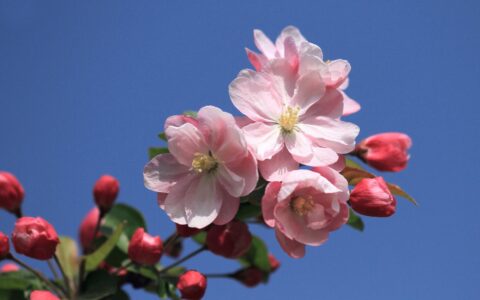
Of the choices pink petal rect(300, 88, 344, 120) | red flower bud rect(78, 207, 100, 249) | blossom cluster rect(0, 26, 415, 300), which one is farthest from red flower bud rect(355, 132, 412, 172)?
red flower bud rect(78, 207, 100, 249)

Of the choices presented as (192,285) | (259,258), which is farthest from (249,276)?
(192,285)

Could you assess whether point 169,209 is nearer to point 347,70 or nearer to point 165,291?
point 165,291

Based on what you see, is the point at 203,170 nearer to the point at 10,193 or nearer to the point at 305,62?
the point at 305,62

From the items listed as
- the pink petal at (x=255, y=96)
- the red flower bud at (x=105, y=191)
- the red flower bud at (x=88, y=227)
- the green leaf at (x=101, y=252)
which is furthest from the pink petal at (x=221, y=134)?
the red flower bud at (x=88, y=227)

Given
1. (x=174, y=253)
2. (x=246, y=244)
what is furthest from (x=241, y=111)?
(x=174, y=253)

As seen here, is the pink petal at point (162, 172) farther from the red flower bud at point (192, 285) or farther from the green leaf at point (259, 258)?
the green leaf at point (259, 258)

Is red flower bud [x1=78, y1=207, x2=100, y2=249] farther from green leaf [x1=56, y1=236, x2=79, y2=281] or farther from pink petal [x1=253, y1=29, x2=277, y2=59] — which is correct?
pink petal [x1=253, y1=29, x2=277, y2=59]
